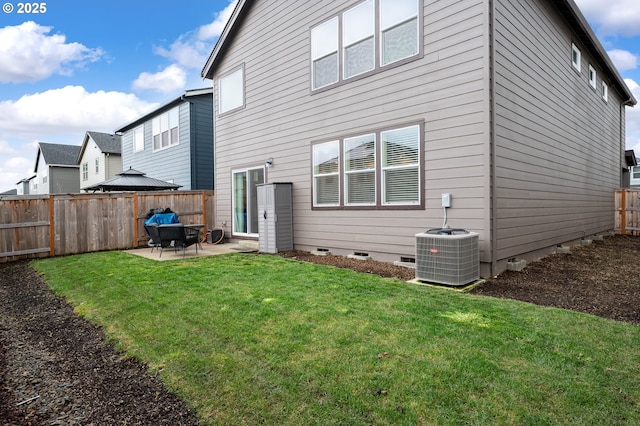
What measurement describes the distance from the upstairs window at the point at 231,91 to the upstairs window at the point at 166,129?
4.81 metres

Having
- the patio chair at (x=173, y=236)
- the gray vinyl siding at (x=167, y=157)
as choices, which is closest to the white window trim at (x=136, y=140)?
the gray vinyl siding at (x=167, y=157)

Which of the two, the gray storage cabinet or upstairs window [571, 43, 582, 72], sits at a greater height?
upstairs window [571, 43, 582, 72]

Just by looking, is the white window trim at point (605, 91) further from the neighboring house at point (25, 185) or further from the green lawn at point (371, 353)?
the neighboring house at point (25, 185)

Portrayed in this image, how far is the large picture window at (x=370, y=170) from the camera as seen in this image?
6883 millimetres

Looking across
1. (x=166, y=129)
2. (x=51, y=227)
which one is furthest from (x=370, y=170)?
(x=166, y=129)

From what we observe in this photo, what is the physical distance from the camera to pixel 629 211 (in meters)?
13.2

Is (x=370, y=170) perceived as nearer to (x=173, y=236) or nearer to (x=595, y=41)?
(x=173, y=236)

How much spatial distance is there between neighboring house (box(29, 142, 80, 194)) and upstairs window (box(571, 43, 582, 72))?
33948mm

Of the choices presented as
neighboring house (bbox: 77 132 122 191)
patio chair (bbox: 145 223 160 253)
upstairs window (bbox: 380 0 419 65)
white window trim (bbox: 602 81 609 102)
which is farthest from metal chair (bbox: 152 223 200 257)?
neighboring house (bbox: 77 132 122 191)

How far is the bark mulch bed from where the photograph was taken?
8.39 feet

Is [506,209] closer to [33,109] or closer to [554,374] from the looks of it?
[554,374]

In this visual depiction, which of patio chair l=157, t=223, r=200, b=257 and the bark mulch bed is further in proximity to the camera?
patio chair l=157, t=223, r=200, b=257

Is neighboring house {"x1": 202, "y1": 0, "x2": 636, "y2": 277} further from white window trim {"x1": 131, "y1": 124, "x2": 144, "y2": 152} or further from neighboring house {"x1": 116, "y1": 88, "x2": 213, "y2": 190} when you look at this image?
white window trim {"x1": 131, "y1": 124, "x2": 144, "y2": 152}

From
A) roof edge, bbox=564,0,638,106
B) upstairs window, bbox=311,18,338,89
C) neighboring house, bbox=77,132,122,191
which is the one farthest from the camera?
neighboring house, bbox=77,132,122,191
